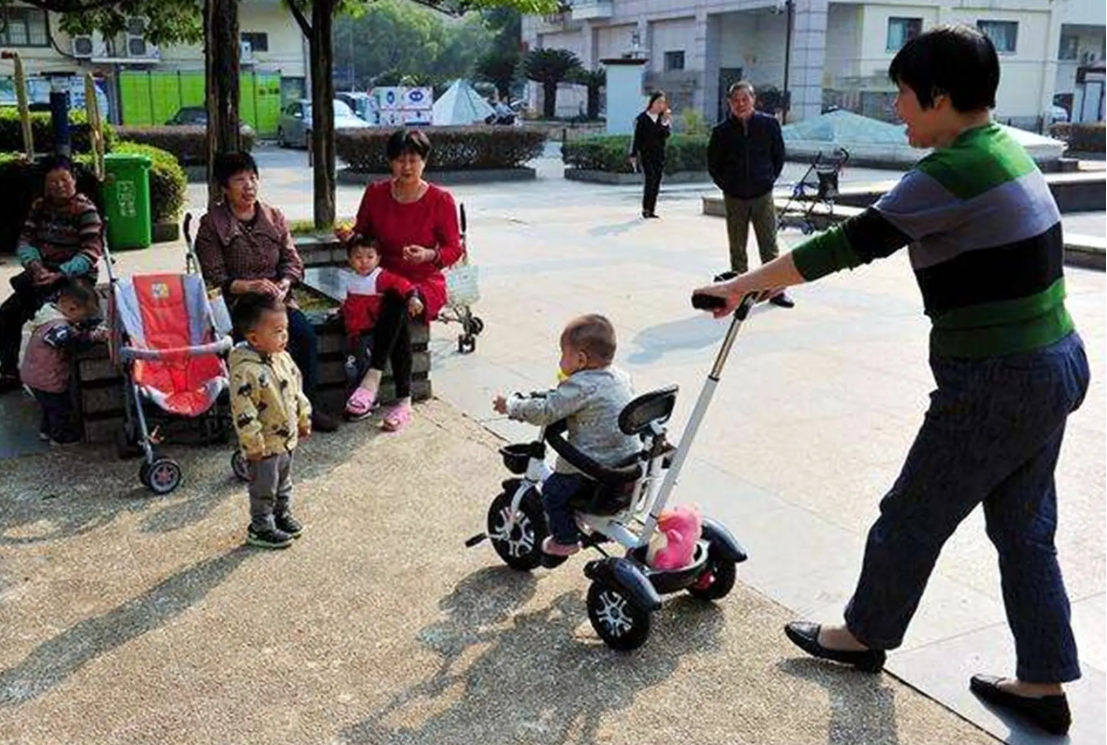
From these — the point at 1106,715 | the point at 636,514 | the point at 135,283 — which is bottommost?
the point at 1106,715

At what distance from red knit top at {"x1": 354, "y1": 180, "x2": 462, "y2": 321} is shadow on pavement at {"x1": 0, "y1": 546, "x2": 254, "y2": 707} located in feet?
8.10

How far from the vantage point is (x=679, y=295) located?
388 inches

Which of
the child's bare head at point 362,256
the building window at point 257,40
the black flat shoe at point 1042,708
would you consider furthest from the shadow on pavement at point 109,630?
the building window at point 257,40

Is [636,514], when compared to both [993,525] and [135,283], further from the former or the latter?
[135,283]

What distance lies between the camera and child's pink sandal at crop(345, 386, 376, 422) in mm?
6156

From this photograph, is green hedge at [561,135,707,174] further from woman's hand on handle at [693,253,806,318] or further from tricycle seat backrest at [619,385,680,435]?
woman's hand on handle at [693,253,806,318]

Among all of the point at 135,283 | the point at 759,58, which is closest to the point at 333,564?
the point at 135,283

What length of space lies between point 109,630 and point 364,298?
9.21 feet

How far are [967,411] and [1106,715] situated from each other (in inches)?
42.9

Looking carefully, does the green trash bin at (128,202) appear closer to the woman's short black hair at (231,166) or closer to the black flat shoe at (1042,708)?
the woman's short black hair at (231,166)

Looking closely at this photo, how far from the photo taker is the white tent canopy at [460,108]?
3622cm

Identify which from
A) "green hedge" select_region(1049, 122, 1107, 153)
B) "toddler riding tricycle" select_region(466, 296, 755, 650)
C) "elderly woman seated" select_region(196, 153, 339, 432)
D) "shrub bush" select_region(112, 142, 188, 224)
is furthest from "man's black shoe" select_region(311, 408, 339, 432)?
"green hedge" select_region(1049, 122, 1107, 153)

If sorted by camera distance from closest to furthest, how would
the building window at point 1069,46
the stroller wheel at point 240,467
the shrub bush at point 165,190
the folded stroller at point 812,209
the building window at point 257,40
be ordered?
the stroller wheel at point 240,467, the shrub bush at point 165,190, the folded stroller at point 812,209, the building window at point 257,40, the building window at point 1069,46

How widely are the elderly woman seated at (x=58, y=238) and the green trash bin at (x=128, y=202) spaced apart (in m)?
6.22
